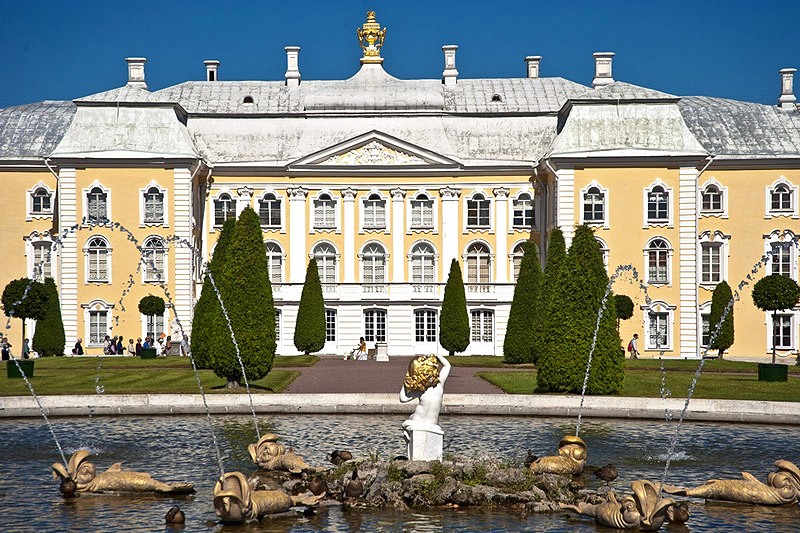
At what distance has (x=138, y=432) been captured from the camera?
72.9ft

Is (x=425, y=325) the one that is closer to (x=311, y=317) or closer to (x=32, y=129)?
(x=311, y=317)

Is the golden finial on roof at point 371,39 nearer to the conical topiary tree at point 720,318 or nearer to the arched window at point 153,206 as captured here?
the arched window at point 153,206

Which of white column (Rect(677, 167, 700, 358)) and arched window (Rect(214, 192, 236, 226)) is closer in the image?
white column (Rect(677, 167, 700, 358))

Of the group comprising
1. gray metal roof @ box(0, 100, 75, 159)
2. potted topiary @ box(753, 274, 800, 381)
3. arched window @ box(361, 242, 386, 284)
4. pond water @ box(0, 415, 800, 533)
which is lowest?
pond water @ box(0, 415, 800, 533)

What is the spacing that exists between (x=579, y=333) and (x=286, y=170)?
94.0 feet

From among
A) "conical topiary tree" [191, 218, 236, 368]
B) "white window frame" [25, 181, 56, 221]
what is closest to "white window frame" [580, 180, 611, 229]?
"conical topiary tree" [191, 218, 236, 368]

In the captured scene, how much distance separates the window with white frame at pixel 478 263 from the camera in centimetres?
5597

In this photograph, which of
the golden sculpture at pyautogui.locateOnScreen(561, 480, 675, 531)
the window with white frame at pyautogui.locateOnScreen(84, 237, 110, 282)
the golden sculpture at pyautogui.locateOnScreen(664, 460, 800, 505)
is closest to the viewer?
the golden sculpture at pyautogui.locateOnScreen(561, 480, 675, 531)

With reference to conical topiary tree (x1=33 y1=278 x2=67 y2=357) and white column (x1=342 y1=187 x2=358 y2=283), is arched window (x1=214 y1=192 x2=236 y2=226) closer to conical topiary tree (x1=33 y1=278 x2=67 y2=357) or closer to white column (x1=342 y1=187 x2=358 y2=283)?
Answer: white column (x1=342 y1=187 x2=358 y2=283)

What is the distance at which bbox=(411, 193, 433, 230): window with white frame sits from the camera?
183 ft

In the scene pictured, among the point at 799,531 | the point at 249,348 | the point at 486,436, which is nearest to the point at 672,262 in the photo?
the point at 249,348

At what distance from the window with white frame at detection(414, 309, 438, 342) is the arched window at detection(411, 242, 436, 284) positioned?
196 centimetres

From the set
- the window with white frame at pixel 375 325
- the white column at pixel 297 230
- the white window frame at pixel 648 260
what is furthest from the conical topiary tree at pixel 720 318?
the white column at pixel 297 230

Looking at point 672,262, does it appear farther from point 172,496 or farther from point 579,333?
point 172,496
